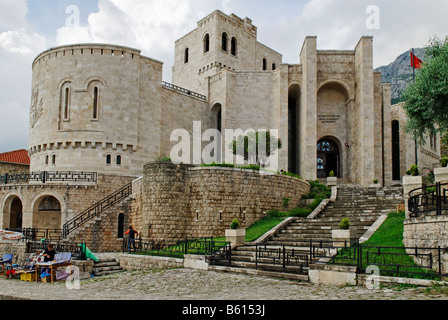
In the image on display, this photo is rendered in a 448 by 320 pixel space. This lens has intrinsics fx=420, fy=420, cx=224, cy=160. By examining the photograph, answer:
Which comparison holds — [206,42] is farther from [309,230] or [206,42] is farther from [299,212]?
[309,230]

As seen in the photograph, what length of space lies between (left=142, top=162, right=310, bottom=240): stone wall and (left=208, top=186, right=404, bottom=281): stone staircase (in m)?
2.94

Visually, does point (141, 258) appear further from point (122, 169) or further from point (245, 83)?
A: point (245, 83)

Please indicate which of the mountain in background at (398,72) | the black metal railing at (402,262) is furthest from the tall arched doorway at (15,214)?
the mountain in background at (398,72)

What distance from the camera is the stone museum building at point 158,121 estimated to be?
26906 mm

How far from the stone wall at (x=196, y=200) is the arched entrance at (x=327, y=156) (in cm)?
1417

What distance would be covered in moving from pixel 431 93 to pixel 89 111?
21.0 metres


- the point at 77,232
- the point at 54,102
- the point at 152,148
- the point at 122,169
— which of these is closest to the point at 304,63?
the point at 152,148

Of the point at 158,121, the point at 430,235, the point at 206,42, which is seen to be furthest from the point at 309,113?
the point at 430,235

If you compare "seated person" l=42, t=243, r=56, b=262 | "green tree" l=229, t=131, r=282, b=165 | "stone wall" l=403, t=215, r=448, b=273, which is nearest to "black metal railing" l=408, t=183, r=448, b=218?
"stone wall" l=403, t=215, r=448, b=273

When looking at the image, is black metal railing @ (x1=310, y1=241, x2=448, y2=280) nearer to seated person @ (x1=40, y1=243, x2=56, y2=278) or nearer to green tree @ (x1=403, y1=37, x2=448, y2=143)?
green tree @ (x1=403, y1=37, x2=448, y2=143)

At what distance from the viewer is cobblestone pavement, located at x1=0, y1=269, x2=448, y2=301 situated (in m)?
9.62

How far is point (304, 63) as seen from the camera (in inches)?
1300

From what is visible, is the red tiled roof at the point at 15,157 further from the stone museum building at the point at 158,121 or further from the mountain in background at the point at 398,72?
the mountain in background at the point at 398,72

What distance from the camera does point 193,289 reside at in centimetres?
1157
